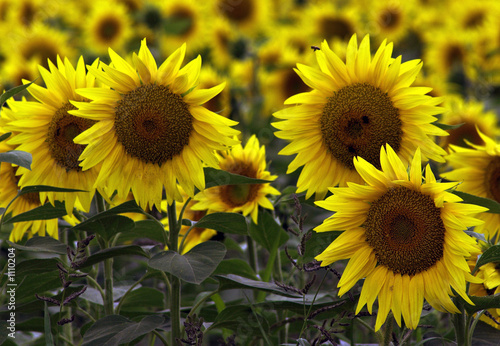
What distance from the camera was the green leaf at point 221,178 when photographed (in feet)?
4.57

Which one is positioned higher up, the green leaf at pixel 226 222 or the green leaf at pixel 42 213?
the green leaf at pixel 226 222

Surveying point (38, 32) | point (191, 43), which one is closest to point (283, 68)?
point (191, 43)

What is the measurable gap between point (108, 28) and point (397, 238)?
3.48 metres

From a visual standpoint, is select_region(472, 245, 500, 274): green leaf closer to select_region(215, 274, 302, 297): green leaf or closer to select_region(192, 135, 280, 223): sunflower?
select_region(215, 274, 302, 297): green leaf

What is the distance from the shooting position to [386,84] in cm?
148

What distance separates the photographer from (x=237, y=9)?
4383mm

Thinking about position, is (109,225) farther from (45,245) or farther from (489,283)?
(489,283)

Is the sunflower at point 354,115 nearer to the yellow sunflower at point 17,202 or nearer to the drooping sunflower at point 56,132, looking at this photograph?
the drooping sunflower at point 56,132

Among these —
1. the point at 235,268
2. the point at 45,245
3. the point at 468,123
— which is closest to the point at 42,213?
the point at 45,245

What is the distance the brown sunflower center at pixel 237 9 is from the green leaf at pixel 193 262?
3227mm

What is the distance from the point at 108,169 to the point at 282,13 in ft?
15.1

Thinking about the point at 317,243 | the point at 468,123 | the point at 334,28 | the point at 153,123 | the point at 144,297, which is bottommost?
the point at 144,297

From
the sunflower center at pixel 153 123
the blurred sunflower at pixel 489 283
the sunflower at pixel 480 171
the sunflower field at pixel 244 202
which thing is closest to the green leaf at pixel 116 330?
the sunflower field at pixel 244 202

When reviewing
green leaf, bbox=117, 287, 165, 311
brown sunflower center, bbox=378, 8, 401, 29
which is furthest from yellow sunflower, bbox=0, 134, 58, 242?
brown sunflower center, bbox=378, 8, 401, 29
